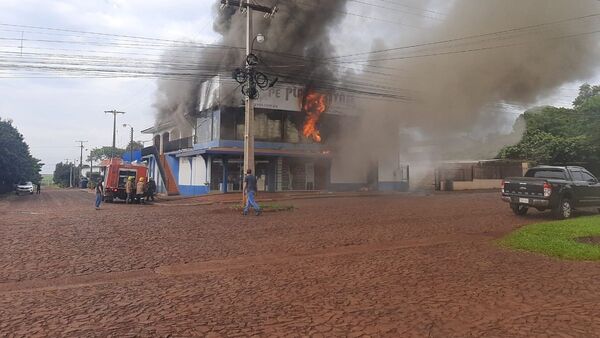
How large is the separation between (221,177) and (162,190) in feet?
28.0

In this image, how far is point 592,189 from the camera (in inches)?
491

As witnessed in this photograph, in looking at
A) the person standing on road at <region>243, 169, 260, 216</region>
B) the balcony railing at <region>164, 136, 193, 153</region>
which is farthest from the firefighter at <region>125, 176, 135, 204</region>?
the person standing on road at <region>243, 169, 260, 216</region>

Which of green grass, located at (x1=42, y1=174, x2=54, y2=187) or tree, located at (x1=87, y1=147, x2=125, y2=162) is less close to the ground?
tree, located at (x1=87, y1=147, x2=125, y2=162)

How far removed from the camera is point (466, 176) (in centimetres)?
3047

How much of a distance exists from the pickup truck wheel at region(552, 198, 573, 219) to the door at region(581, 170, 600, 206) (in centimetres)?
92

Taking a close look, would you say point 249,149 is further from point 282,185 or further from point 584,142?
point 584,142

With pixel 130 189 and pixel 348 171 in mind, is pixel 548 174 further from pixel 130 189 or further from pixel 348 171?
pixel 130 189

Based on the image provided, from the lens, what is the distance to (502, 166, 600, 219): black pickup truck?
451 inches

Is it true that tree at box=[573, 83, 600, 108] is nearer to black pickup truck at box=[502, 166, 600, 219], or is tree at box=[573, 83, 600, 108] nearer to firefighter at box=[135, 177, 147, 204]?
black pickup truck at box=[502, 166, 600, 219]

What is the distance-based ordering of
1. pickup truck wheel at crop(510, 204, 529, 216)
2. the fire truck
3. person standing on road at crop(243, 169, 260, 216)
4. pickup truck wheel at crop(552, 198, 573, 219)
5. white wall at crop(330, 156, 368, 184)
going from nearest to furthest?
pickup truck wheel at crop(552, 198, 573, 219) → pickup truck wheel at crop(510, 204, 529, 216) → person standing on road at crop(243, 169, 260, 216) → the fire truck → white wall at crop(330, 156, 368, 184)

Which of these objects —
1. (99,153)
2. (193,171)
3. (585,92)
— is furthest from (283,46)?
(99,153)

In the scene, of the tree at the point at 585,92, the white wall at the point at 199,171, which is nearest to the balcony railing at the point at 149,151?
the white wall at the point at 199,171

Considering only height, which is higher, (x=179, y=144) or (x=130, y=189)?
(x=179, y=144)

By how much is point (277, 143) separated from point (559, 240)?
19262mm
